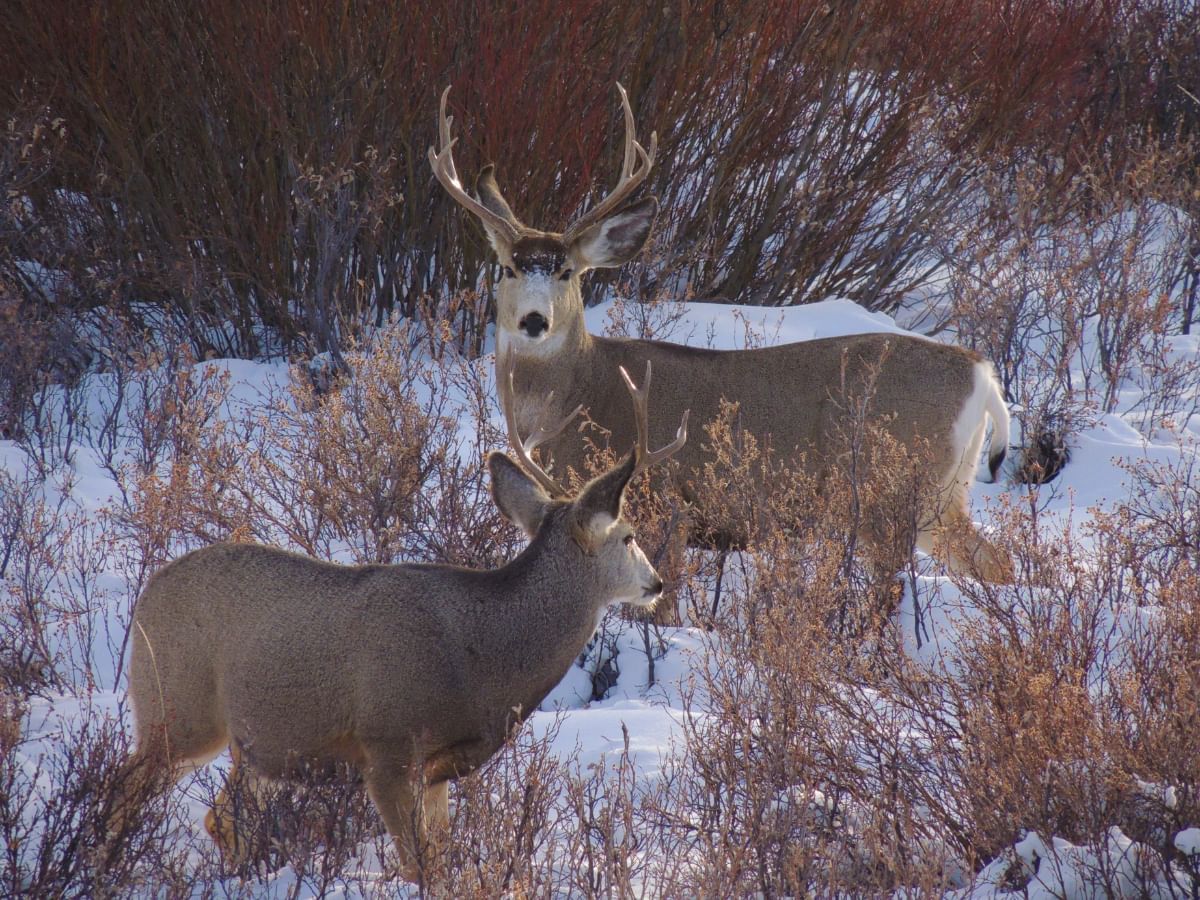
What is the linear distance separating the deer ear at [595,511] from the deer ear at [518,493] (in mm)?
283

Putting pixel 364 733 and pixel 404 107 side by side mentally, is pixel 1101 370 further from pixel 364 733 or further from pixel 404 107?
pixel 364 733

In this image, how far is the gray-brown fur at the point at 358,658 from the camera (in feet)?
12.5

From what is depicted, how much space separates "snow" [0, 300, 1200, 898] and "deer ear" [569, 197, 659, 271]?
148 cm

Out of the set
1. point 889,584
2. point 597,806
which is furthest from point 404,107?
point 597,806

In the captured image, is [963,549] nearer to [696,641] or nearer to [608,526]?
[696,641]

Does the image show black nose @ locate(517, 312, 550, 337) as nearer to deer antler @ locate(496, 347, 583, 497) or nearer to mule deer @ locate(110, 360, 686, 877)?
deer antler @ locate(496, 347, 583, 497)

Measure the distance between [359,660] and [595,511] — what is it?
776 mm

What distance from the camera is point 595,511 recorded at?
13.6ft

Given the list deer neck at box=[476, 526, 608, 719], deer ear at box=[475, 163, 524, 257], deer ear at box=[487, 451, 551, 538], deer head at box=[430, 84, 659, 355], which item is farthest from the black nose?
deer neck at box=[476, 526, 608, 719]

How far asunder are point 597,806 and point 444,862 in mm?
1083

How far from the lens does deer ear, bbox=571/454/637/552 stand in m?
4.14

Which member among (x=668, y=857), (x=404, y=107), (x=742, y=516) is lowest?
(x=668, y=857)

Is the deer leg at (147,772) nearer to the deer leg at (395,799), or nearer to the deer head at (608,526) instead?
the deer leg at (395,799)

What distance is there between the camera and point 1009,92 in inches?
494
